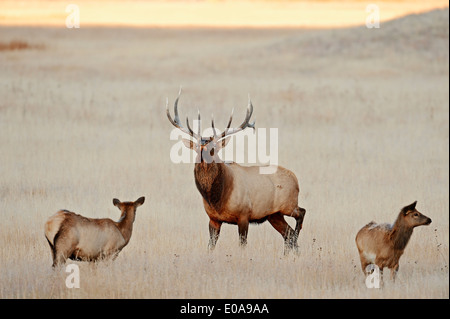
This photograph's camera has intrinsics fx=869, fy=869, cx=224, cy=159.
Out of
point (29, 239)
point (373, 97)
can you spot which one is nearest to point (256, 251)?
point (29, 239)

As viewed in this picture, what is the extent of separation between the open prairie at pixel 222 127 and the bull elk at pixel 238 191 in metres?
0.32

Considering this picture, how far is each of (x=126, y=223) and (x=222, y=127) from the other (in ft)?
40.9

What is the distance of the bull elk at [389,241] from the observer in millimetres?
8602

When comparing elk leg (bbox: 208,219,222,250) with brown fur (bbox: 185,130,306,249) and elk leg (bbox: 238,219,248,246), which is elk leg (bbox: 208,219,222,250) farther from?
elk leg (bbox: 238,219,248,246)

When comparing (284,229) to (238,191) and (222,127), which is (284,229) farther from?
(222,127)

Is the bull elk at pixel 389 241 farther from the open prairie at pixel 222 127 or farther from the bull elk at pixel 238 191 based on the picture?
the bull elk at pixel 238 191

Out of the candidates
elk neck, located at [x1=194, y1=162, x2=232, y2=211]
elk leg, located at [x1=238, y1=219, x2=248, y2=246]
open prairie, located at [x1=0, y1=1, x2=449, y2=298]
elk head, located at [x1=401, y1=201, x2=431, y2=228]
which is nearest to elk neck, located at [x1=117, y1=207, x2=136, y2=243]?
open prairie, located at [x1=0, y1=1, x2=449, y2=298]

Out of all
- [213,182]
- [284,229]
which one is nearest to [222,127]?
[284,229]

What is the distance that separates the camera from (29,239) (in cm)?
1031

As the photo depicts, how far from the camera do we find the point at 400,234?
8.66 metres

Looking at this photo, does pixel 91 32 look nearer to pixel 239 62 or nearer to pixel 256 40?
pixel 256 40

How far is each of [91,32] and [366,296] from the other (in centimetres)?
5063

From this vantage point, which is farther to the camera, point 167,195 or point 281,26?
point 281,26

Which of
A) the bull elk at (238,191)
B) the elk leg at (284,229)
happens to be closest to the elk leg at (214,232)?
the bull elk at (238,191)
